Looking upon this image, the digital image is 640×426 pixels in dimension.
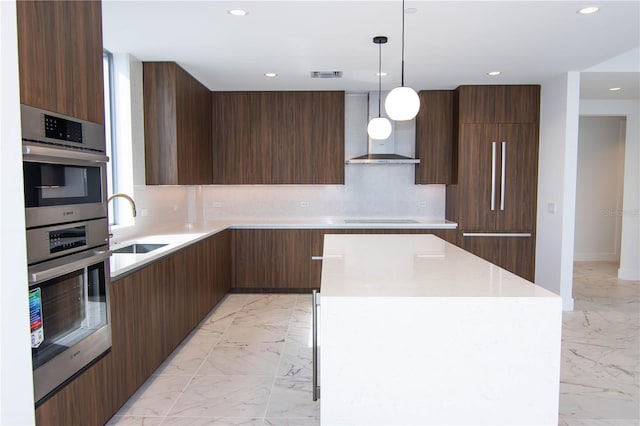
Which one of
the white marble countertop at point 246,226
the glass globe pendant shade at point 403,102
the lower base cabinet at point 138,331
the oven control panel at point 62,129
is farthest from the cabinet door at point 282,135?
the oven control panel at point 62,129

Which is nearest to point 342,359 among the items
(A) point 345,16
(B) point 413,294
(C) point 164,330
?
(B) point 413,294

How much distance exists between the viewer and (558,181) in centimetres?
443

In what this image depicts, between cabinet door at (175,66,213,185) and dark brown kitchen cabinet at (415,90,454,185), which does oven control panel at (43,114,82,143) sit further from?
dark brown kitchen cabinet at (415,90,454,185)

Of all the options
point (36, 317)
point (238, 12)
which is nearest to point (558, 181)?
point (238, 12)

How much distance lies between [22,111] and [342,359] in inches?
Answer: 60.2

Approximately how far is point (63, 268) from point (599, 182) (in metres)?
7.97

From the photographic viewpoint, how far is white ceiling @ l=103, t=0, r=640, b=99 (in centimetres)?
272

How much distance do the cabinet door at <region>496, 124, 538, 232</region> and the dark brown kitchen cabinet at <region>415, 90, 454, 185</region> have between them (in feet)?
2.00

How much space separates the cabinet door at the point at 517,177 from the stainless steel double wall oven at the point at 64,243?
4.23 metres

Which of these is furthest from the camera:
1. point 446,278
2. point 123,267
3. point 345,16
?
point 345,16

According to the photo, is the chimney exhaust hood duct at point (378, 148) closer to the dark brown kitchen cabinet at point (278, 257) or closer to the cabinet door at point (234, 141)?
the dark brown kitchen cabinet at point (278, 257)

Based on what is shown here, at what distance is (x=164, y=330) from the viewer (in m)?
2.97

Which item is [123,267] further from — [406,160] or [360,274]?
[406,160]

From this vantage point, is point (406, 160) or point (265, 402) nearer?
point (265, 402)
